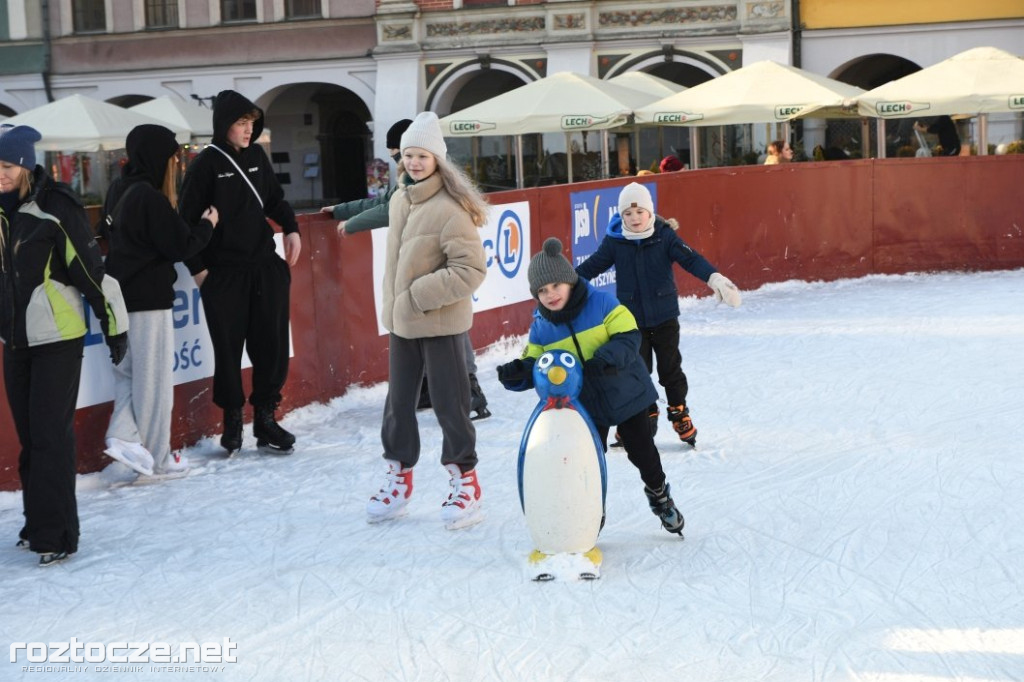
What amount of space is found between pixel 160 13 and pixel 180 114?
345 inches

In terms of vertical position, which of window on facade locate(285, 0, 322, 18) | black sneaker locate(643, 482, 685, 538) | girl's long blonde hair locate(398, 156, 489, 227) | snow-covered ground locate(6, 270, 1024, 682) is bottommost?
snow-covered ground locate(6, 270, 1024, 682)

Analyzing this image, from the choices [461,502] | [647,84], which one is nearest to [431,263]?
[461,502]

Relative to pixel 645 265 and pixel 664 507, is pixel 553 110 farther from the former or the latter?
pixel 664 507

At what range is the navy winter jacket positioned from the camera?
22.9 ft

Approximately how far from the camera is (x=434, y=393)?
5.80 meters

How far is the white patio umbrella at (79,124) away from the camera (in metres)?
18.0

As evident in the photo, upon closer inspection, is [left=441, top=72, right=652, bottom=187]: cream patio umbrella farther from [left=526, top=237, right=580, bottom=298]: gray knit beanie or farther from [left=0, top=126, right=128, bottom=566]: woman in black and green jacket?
[left=526, top=237, right=580, bottom=298]: gray knit beanie

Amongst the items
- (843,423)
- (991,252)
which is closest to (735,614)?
(843,423)

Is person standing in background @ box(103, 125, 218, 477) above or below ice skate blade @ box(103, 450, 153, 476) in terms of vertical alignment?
above

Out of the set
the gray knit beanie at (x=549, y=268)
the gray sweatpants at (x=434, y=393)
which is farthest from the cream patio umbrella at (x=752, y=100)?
the gray knit beanie at (x=549, y=268)

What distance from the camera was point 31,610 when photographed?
4922mm

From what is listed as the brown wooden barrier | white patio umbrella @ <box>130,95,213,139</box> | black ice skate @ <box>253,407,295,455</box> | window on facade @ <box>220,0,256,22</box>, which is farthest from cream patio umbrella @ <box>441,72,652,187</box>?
black ice skate @ <box>253,407,295,455</box>

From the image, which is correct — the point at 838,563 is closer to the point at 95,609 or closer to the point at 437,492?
the point at 437,492

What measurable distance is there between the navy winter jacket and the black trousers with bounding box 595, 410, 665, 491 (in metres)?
1.64
